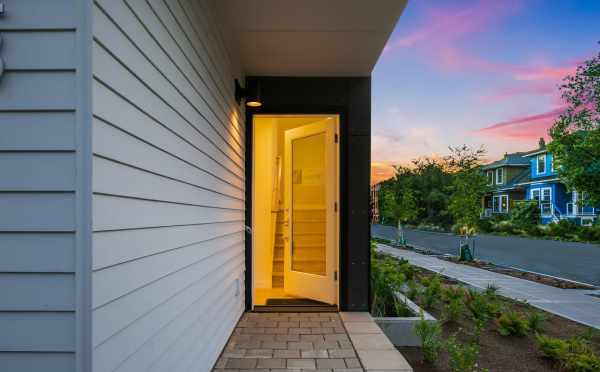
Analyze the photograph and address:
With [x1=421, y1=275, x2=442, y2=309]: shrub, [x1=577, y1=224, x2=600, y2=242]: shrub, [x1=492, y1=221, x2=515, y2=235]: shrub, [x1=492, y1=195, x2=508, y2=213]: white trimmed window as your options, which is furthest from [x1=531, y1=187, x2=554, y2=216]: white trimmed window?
[x1=421, y1=275, x2=442, y2=309]: shrub

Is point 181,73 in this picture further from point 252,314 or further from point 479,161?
point 479,161

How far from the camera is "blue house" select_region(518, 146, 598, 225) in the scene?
893 inches

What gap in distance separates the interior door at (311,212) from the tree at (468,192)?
612cm

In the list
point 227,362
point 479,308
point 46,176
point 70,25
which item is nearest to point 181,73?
point 70,25

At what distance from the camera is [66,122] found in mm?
1042

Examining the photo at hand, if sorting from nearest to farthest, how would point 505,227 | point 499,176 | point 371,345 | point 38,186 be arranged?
point 38,186, point 371,345, point 505,227, point 499,176

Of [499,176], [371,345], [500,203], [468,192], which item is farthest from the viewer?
[499,176]

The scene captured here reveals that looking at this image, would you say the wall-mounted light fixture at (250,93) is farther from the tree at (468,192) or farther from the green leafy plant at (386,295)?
the tree at (468,192)

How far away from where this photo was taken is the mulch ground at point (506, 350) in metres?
3.07

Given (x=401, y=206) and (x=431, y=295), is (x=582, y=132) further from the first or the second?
(x=401, y=206)

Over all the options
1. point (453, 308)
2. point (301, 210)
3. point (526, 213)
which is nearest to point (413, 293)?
point (453, 308)

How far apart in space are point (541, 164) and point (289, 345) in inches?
1113

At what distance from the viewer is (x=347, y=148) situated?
4.08 metres

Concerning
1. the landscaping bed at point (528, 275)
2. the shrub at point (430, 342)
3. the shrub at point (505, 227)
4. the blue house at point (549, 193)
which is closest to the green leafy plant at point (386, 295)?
the shrub at point (430, 342)
